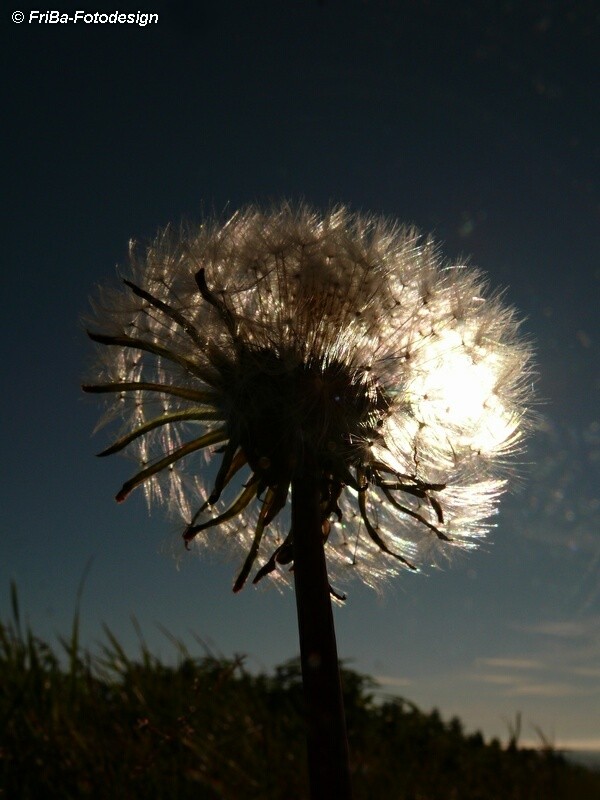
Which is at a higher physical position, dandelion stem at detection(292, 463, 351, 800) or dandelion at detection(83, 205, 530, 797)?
dandelion at detection(83, 205, 530, 797)

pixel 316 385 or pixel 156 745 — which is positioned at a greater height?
pixel 316 385

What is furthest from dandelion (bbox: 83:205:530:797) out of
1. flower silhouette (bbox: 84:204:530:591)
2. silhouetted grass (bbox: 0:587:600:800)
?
silhouetted grass (bbox: 0:587:600:800)

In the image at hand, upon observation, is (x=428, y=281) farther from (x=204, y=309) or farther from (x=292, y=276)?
(x=204, y=309)

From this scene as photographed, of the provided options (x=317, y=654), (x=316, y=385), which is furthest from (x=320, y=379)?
(x=317, y=654)

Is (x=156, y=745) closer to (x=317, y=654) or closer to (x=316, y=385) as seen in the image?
(x=317, y=654)

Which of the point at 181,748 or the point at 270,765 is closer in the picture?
the point at 181,748

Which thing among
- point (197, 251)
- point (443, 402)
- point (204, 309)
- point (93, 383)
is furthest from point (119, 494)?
point (443, 402)

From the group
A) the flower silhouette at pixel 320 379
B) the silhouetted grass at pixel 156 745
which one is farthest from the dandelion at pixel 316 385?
the silhouetted grass at pixel 156 745

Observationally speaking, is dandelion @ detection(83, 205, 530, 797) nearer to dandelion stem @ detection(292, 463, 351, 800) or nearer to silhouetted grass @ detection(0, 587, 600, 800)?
dandelion stem @ detection(292, 463, 351, 800)
